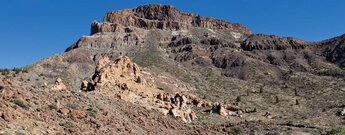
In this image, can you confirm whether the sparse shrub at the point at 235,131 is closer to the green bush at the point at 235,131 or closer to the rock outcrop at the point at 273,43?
the green bush at the point at 235,131

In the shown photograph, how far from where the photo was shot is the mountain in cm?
2472

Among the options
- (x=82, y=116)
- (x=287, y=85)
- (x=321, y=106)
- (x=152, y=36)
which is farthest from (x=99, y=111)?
(x=152, y=36)

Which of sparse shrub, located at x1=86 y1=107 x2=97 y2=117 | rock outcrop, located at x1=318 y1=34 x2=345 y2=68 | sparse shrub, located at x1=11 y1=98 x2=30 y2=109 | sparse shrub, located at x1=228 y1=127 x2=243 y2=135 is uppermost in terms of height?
rock outcrop, located at x1=318 y1=34 x2=345 y2=68

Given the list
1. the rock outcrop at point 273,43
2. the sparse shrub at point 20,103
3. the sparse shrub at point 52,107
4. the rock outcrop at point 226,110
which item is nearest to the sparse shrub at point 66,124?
the sparse shrub at point 52,107

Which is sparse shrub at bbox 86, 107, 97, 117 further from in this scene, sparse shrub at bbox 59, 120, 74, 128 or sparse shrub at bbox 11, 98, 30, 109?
sparse shrub at bbox 11, 98, 30, 109

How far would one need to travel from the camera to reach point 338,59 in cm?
13512

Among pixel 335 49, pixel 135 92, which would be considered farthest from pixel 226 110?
pixel 335 49

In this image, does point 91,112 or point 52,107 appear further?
point 91,112

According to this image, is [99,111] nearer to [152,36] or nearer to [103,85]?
[103,85]

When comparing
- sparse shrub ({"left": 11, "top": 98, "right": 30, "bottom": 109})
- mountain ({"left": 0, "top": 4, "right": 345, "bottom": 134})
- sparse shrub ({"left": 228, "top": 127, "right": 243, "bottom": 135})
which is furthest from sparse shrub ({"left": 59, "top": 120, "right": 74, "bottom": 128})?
sparse shrub ({"left": 228, "top": 127, "right": 243, "bottom": 135})

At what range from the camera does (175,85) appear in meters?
90.9

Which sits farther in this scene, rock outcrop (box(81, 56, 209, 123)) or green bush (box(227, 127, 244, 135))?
green bush (box(227, 127, 244, 135))

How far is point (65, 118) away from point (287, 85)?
9303cm

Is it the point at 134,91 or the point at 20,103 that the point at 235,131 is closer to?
the point at 134,91
